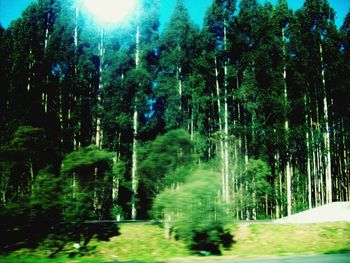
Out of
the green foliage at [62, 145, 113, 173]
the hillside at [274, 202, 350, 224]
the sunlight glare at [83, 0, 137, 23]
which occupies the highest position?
the sunlight glare at [83, 0, 137, 23]

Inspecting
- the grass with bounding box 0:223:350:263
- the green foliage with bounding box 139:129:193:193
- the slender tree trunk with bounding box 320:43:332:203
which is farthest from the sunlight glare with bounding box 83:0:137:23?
the grass with bounding box 0:223:350:263

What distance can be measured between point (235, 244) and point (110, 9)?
76.0 feet

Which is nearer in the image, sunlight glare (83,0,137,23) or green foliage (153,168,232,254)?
green foliage (153,168,232,254)

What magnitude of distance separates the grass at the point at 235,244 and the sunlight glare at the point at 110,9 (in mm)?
19687

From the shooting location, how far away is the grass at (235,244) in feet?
52.6

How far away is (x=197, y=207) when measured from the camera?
601 inches

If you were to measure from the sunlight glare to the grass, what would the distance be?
19.7m

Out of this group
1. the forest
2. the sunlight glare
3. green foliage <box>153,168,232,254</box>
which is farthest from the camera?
the sunlight glare

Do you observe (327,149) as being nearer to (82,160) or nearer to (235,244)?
(235,244)

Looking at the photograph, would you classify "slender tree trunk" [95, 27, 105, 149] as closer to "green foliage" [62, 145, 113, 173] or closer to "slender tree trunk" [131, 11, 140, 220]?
"slender tree trunk" [131, 11, 140, 220]

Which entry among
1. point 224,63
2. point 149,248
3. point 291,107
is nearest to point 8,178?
point 149,248

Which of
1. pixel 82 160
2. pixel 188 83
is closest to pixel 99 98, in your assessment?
pixel 188 83

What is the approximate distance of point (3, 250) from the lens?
53.2 feet

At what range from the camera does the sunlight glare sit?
30777 millimetres
